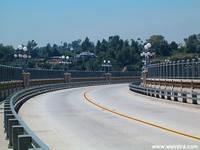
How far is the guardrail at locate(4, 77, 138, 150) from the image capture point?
10.9m

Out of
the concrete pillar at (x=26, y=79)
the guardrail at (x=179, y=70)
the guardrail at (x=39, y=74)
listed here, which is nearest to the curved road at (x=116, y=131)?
the guardrail at (x=39, y=74)

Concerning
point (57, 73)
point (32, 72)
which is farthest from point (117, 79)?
point (32, 72)

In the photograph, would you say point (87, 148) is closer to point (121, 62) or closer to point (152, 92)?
point (152, 92)

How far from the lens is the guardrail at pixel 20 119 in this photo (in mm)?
10852

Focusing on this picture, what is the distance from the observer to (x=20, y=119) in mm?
15148

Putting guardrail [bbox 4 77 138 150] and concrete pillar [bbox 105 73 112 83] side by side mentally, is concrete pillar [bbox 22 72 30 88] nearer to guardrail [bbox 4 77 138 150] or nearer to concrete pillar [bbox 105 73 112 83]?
guardrail [bbox 4 77 138 150]

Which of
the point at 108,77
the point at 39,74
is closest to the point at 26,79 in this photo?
the point at 39,74

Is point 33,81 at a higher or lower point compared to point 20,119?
lower

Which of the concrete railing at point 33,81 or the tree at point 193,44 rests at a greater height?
the tree at point 193,44

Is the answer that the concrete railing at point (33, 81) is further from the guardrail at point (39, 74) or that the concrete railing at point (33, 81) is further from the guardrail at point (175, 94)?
the guardrail at point (175, 94)

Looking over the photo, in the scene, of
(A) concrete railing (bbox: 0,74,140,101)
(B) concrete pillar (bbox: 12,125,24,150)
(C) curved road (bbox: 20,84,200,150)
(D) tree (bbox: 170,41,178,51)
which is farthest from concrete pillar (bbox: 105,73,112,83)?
(B) concrete pillar (bbox: 12,125,24,150)

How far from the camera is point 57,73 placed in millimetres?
83625

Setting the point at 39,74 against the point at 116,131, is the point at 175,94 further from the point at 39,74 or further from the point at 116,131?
the point at 39,74

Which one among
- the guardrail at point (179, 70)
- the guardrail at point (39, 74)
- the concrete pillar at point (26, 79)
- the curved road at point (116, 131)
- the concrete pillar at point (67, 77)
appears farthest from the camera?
the concrete pillar at point (67, 77)
